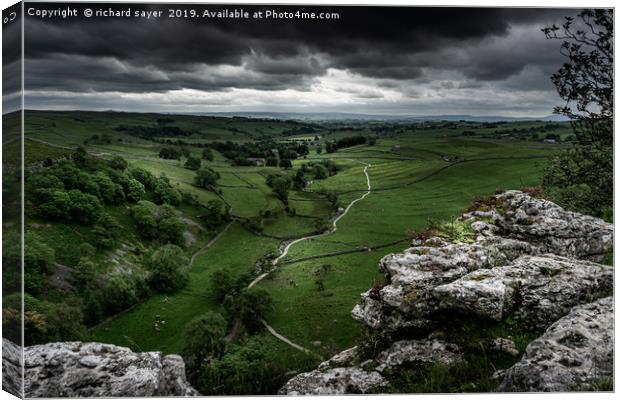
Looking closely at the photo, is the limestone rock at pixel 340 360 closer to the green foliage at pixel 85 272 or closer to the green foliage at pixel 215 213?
the green foliage at pixel 215 213

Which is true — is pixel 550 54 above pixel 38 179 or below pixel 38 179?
above

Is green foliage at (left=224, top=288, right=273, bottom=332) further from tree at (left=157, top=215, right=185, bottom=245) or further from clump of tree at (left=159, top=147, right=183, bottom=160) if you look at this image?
clump of tree at (left=159, top=147, right=183, bottom=160)

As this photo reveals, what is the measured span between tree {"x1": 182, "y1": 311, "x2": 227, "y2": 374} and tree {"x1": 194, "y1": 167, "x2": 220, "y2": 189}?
2.71m

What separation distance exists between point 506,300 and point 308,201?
181 inches

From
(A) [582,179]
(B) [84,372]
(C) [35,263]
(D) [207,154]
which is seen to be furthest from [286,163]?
(A) [582,179]

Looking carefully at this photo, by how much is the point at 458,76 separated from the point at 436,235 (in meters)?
3.57

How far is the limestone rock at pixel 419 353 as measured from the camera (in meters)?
7.12

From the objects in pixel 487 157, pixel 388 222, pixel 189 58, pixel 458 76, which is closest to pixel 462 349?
pixel 388 222

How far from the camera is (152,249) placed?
819 cm

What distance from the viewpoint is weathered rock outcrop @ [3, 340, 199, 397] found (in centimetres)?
690

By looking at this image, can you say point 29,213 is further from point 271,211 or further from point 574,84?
point 574,84

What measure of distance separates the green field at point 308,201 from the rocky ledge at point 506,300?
0.70m

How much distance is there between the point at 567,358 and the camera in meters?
6.24

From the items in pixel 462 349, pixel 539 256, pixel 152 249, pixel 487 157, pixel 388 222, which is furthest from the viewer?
pixel 487 157
